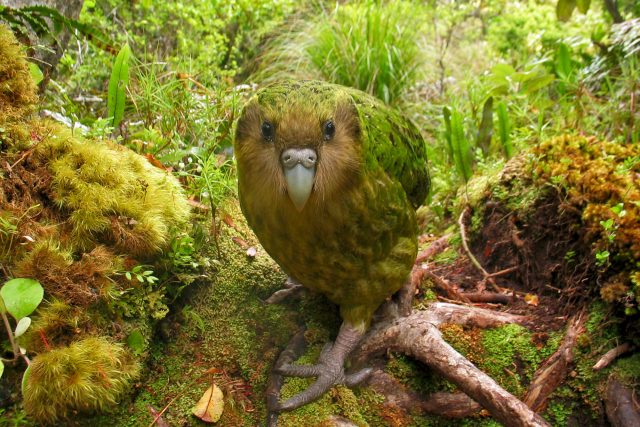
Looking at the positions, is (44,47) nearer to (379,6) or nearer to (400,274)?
(400,274)

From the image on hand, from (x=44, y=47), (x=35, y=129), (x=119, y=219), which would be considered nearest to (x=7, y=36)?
(x=44, y=47)

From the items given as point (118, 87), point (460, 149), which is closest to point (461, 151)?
point (460, 149)

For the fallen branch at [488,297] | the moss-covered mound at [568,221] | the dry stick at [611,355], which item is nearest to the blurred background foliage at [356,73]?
the moss-covered mound at [568,221]

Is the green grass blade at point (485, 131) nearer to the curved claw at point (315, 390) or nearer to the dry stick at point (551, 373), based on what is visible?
the dry stick at point (551, 373)

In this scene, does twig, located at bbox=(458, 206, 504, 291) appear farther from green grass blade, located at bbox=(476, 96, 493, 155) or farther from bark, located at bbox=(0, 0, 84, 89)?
bark, located at bbox=(0, 0, 84, 89)

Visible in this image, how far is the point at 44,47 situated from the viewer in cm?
264

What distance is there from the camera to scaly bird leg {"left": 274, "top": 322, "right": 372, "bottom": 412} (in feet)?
7.64

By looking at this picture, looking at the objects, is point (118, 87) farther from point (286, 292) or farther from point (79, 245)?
point (286, 292)

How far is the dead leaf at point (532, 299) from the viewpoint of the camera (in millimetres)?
2889

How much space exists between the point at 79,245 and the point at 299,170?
1054 mm

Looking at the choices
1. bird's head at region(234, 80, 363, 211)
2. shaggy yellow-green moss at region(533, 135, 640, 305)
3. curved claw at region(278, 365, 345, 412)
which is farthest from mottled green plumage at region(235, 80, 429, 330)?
shaggy yellow-green moss at region(533, 135, 640, 305)

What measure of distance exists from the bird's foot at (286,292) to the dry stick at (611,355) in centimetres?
151

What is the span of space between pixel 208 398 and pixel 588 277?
6.63 ft

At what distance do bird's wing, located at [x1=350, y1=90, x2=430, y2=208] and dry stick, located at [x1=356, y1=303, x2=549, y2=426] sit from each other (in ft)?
2.08
